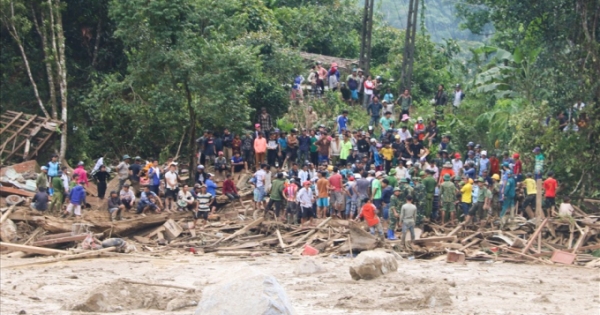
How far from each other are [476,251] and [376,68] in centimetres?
1748

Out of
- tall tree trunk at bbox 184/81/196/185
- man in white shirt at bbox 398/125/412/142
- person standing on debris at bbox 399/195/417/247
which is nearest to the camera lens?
person standing on debris at bbox 399/195/417/247

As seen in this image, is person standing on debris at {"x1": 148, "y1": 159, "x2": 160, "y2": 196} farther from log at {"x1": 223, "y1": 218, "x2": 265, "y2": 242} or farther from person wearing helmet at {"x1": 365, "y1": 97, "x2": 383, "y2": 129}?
person wearing helmet at {"x1": 365, "y1": 97, "x2": 383, "y2": 129}

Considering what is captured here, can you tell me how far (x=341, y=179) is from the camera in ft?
87.5

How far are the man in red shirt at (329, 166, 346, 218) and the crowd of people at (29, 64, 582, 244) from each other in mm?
26

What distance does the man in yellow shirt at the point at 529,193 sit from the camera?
2595 cm

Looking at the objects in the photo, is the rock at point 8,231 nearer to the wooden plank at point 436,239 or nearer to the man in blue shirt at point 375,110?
the wooden plank at point 436,239

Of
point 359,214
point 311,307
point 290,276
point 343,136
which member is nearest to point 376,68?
point 343,136

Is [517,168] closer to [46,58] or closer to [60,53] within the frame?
[60,53]

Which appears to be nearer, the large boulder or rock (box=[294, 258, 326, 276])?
the large boulder

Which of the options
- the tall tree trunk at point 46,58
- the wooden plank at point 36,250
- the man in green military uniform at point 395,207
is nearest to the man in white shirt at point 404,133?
the man in green military uniform at point 395,207

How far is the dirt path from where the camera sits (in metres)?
17.9

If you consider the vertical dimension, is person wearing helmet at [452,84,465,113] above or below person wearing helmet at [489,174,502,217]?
above

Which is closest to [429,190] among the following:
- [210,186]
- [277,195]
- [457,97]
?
[277,195]

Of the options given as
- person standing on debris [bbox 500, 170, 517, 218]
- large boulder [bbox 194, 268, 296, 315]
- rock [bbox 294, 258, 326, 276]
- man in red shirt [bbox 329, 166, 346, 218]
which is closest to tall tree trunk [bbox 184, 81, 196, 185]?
man in red shirt [bbox 329, 166, 346, 218]
